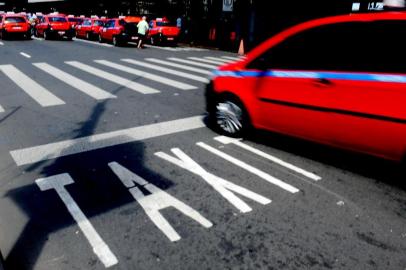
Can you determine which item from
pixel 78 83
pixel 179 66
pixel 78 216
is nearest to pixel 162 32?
pixel 179 66

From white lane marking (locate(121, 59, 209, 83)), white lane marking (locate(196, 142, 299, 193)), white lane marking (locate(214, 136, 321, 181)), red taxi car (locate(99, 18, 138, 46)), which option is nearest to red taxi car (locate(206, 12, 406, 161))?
white lane marking (locate(214, 136, 321, 181))

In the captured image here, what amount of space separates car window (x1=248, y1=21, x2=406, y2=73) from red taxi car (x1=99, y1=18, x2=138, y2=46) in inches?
699

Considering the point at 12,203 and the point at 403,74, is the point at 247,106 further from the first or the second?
the point at 12,203

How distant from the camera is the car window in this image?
3.82 metres

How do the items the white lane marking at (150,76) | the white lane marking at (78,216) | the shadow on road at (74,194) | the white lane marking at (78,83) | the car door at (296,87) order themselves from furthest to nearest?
the white lane marking at (150,76) → the white lane marking at (78,83) → the car door at (296,87) → the shadow on road at (74,194) → the white lane marking at (78,216)

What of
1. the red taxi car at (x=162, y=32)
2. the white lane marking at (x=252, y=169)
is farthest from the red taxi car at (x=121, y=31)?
the white lane marking at (x=252, y=169)

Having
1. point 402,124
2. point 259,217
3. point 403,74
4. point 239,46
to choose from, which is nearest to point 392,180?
point 402,124

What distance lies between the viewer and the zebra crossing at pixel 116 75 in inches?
349

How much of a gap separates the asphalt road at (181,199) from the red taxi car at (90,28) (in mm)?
20207

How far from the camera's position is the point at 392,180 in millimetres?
4332

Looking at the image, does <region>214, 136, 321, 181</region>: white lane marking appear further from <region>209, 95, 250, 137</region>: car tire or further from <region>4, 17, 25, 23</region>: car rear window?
<region>4, 17, 25, 23</region>: car rear window

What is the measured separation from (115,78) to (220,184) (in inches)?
303

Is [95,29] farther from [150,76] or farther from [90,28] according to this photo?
[150,76]

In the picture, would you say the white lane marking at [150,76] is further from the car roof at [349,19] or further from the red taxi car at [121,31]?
the red taxi car at [121,31]
